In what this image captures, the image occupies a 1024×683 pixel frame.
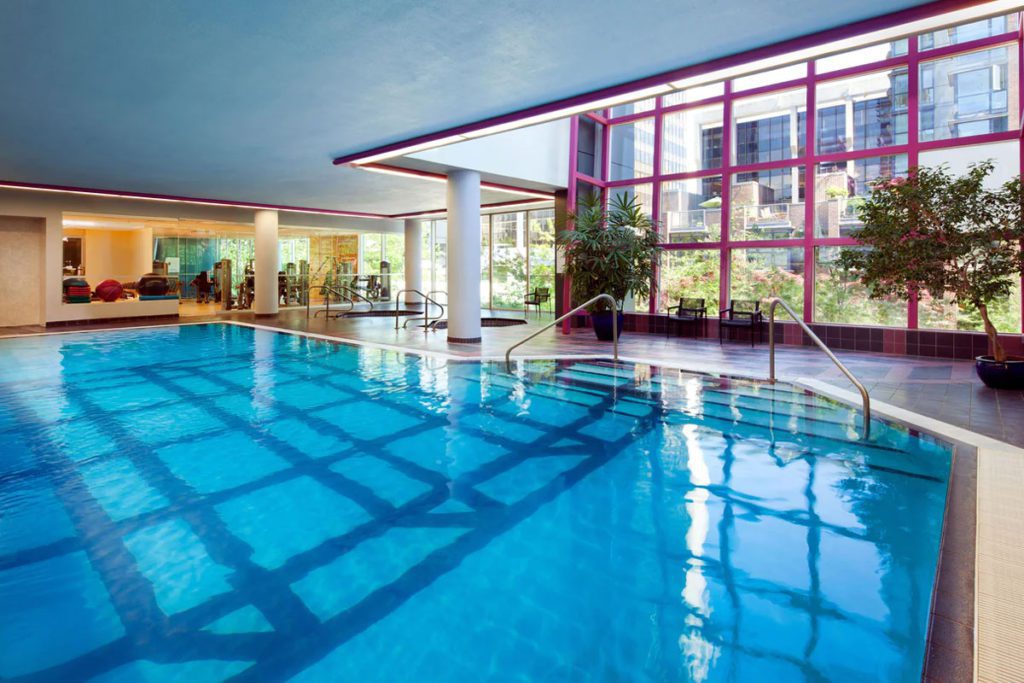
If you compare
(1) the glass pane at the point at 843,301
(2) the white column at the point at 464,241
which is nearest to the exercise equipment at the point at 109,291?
(2) the white column at the point at 464,241

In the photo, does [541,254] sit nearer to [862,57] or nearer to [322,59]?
[862,57]

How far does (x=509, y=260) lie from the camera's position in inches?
713

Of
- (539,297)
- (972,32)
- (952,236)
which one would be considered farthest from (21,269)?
(972,32)

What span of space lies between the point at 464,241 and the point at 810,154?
6.23 m

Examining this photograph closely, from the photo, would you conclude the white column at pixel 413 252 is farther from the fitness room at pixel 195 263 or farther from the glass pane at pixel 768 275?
the glass pane at pixel 768 275

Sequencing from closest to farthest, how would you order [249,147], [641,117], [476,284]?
[249,147] < [476,284] < [641,117]

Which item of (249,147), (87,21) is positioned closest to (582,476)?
(87,21)

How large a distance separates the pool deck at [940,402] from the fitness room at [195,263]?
171 centimetres

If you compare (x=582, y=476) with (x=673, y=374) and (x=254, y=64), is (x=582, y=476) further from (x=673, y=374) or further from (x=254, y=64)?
(x=254, y=64)

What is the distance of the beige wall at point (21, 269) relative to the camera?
12.4 m

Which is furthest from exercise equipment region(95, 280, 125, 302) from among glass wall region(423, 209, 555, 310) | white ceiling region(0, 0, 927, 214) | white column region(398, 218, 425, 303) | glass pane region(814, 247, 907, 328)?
glass pane region(814, 247, 907, 328)

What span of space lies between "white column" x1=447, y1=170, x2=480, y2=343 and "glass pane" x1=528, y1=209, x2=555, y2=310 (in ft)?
23.8

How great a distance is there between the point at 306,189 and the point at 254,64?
7331 mm

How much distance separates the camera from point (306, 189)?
38.8ft
